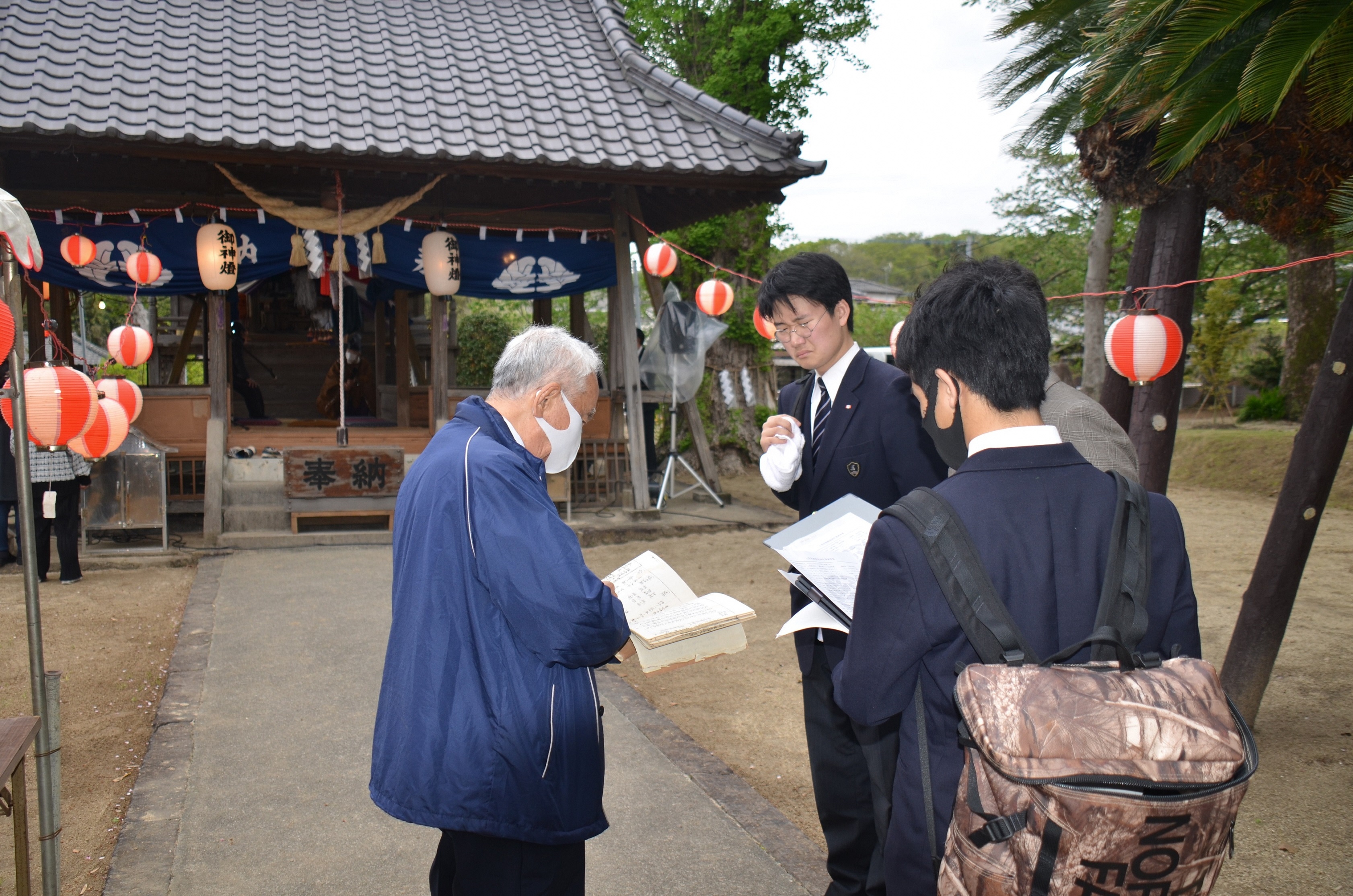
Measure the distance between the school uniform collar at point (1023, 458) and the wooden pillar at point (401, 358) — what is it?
11.2m

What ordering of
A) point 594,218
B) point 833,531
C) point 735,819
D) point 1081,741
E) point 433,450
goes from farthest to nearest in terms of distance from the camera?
point 594,218 < point 735,819 < point 833,531 < point 433,450 < point 1081,741

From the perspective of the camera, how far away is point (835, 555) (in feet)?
6.91

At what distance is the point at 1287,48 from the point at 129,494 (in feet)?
29.6

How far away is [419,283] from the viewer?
31.0 ft

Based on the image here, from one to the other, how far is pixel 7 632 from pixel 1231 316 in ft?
72.5

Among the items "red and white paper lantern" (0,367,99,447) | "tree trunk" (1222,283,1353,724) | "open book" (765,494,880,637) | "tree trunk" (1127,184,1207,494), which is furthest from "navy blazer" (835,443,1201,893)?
"red and white paper lantern" (0,367,99,447)

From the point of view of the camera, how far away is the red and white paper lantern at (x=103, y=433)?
609 cm

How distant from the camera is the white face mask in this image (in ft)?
7.29

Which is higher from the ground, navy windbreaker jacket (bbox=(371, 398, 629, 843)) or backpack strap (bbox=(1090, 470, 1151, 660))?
backpack strap (bbox=(1090, 470, 1151, 660))

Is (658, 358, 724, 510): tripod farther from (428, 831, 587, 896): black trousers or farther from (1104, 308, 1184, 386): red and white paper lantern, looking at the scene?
(428, 831, 587, 896): black trousers

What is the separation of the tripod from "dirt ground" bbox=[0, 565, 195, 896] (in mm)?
5202

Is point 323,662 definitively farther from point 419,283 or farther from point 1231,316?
point 1231,316

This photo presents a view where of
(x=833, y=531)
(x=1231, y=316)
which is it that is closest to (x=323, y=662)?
(x=833, y=531)

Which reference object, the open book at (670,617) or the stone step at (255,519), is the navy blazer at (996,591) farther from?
the stone step at (255,519)
